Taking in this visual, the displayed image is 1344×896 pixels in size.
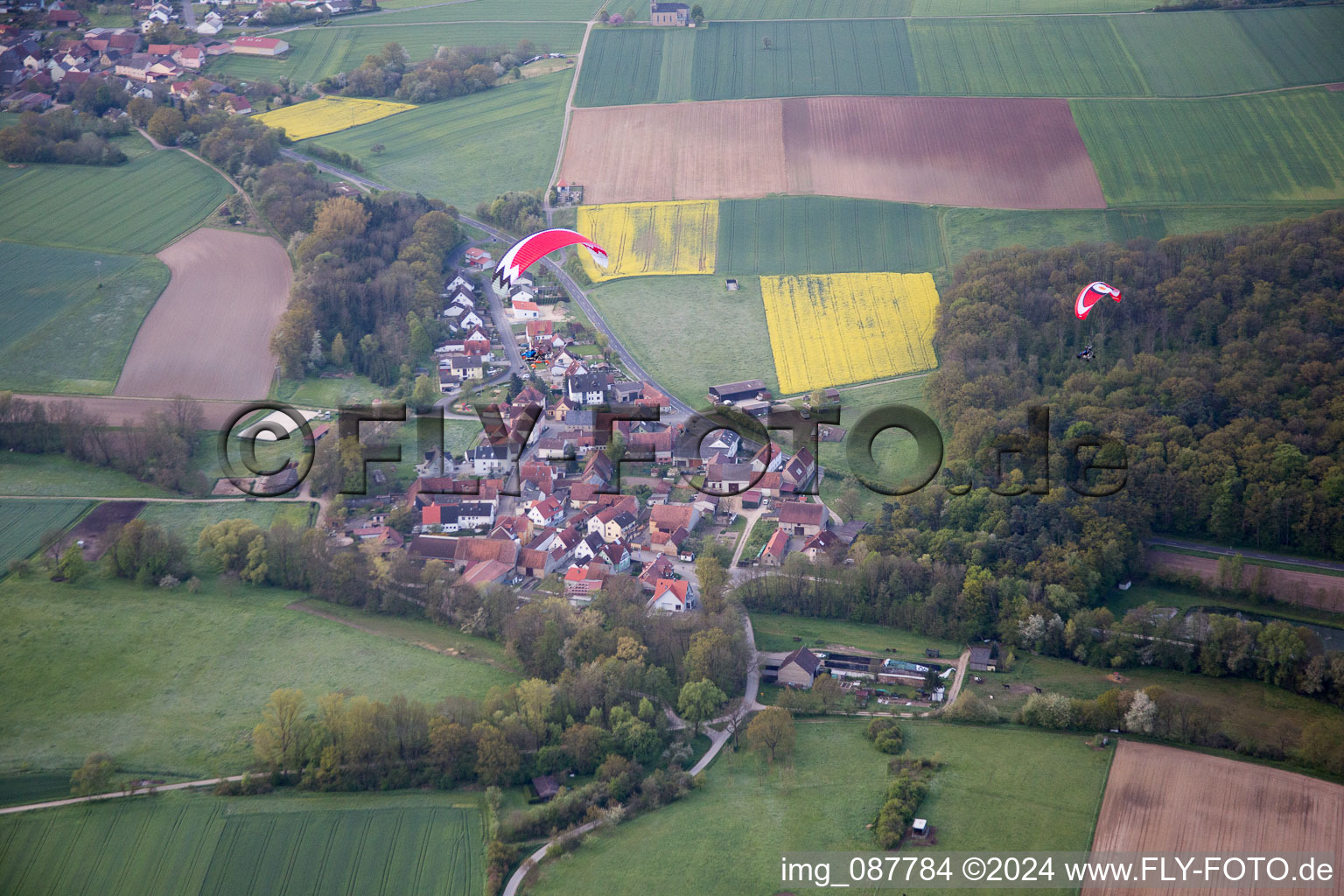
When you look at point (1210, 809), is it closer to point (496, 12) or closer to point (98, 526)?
point (98, 526)

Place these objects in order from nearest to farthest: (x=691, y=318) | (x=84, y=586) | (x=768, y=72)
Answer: (x=84, y=586) < (x=691, y=318) < (x=768, y=72)

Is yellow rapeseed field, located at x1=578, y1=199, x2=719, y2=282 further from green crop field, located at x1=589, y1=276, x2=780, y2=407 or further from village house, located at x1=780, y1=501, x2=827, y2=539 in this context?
village house, located at x1=780, y1=501, x2=827, y2=539

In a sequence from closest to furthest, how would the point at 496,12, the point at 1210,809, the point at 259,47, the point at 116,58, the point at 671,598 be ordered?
the point at 1210,809 → the point at 671,598 → the point at 116,58 → the point at 259,47 → the point at 496,12

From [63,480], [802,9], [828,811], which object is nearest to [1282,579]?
[828,811]

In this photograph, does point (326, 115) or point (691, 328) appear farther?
point (326, 115)

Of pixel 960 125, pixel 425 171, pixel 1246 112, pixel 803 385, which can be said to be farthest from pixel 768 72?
pixel 803 385

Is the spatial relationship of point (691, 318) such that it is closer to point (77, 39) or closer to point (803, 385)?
point (803, 385)

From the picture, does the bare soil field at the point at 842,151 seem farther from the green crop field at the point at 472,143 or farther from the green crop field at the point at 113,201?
the green crop field at the point at 113,201
